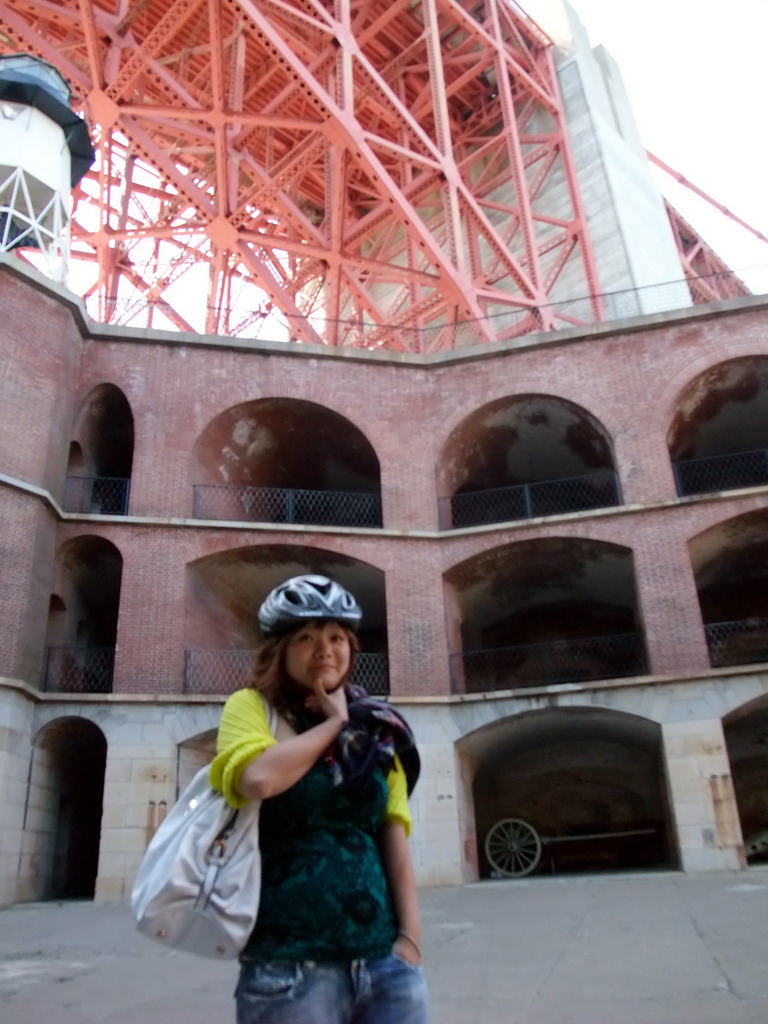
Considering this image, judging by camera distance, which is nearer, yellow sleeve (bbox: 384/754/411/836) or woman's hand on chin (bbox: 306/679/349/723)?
woman's hand on chin (bbox: 306/679/349/723)

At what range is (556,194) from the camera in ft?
Result: 84.0

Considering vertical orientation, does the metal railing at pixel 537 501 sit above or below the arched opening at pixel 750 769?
above

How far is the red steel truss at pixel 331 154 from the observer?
18.7 meters

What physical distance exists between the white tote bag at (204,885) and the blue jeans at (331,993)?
0.35 feet

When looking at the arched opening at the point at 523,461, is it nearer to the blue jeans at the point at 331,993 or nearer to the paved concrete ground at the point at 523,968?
the paved concrete ground at the point at 523,968

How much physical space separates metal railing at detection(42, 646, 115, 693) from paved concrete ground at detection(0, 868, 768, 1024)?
5475mm

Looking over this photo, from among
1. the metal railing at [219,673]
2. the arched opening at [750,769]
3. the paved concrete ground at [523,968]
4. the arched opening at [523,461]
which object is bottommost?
the paved concrete ground at [523,968]

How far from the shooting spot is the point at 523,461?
18766 millimetres

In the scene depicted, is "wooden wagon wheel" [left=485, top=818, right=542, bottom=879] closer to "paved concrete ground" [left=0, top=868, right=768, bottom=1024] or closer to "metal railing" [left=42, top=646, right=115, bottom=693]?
"paved concrete ground" [left=0, top=868, right=768, bottom=1024]

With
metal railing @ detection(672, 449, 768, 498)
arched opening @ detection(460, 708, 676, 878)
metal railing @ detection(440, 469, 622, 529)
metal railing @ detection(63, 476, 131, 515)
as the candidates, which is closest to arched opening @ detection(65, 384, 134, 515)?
metal railing @ detection(63, 476, 131, 515)

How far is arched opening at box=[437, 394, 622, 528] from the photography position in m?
17.2

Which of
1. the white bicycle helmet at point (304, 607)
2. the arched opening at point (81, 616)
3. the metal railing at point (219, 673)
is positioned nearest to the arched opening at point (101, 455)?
the arched opening at point (81, 616)

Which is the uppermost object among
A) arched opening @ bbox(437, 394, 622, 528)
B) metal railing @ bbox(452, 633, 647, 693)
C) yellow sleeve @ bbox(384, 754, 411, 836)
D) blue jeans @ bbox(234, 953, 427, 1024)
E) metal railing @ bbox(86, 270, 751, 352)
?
metal railing @ bbox(86, 270, 751, 352)

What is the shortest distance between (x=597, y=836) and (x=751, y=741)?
13.3 feet
